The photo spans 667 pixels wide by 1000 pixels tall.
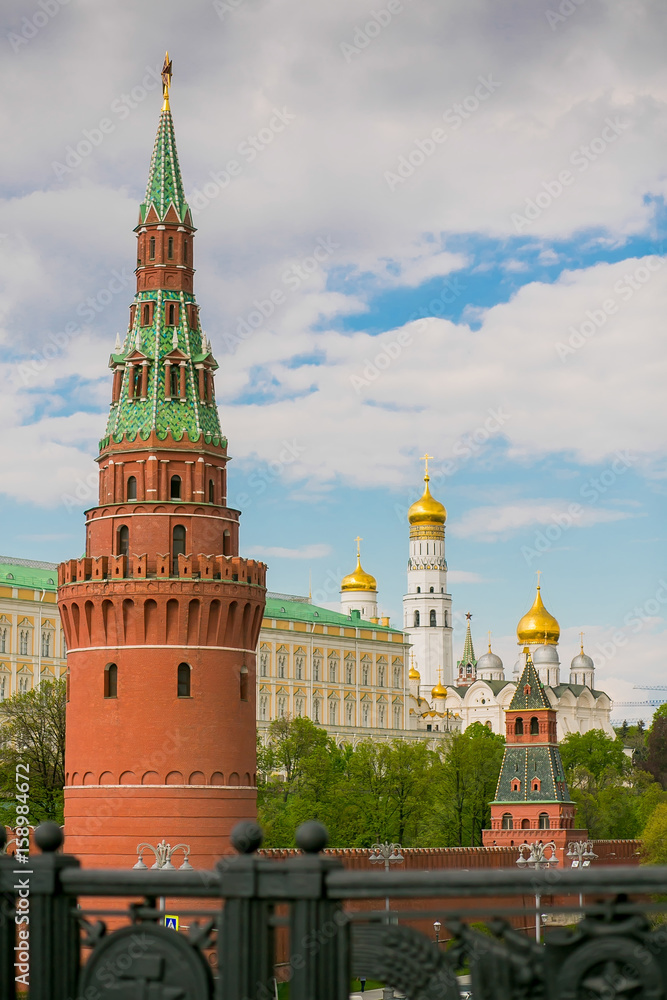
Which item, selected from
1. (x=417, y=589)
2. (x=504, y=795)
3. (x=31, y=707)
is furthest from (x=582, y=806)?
(x=417, y=589)

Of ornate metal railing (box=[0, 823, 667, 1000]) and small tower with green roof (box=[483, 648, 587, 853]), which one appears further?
small tower with green roof (box=[483, 648, 587, 853])

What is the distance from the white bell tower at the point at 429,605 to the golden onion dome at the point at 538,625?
48.0ft

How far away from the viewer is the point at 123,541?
43219 mm

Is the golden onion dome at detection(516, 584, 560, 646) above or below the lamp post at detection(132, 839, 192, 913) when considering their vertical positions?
above

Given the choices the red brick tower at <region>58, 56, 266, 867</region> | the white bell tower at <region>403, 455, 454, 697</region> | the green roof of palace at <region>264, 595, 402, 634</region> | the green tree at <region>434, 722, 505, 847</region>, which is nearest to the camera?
the red brick tower at <region>58, 56, 266, 867</region>

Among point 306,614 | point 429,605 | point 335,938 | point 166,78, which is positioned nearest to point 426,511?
point 429,605

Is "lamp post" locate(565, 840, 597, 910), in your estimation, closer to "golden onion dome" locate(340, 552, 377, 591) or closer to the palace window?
the palace window

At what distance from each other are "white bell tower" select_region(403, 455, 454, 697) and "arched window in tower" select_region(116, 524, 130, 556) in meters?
115

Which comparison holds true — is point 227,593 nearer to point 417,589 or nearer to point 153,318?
point 153,318

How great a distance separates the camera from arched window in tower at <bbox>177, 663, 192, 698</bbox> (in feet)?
135

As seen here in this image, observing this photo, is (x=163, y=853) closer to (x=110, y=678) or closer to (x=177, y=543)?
(x=110, y=678)

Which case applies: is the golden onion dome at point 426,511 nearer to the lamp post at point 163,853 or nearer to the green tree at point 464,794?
the green tree at point 464,794

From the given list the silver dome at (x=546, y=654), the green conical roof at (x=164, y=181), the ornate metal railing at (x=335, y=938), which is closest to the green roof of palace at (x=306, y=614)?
the silver dome at (x=546, y=654)

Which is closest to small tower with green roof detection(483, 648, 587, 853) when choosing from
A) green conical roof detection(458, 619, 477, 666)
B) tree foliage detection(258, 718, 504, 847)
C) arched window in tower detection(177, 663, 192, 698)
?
tree foliage detection(258, 718, 504, 847)
